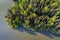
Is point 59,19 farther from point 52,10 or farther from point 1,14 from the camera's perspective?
point 1,14

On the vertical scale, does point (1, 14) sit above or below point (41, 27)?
above

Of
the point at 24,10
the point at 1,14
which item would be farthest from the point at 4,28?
the point at 24,10

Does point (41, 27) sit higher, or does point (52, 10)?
point (52, 10)

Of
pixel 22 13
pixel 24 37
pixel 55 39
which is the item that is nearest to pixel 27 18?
pixel 22 13

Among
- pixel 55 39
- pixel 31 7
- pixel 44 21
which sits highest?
pixel 31 7

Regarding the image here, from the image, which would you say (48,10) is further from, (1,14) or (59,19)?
(1,14)

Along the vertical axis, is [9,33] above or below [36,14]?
below
